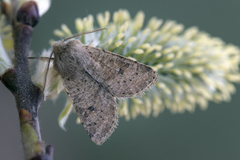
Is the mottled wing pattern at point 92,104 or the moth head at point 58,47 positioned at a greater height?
the moth head at point 58,47

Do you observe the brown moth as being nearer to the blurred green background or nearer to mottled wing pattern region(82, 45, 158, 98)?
mottled wing pattern region(82, 45, 158, 98)

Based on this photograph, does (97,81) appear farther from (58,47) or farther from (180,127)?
(180,127)

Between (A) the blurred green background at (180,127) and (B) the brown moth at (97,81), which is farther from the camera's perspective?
(A) the blurred green background at (180,127)

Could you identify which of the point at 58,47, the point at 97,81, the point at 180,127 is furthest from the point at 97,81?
the point at 180,127

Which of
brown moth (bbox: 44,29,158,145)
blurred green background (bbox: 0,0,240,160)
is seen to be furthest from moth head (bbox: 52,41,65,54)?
blurred green background (bbox: 0,0,240,160)

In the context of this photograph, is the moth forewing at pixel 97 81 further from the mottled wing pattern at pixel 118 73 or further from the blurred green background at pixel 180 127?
the blurred green background at pixel 180 127

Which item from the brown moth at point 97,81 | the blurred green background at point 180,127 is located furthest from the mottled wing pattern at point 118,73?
the blurred green background at point 180,127

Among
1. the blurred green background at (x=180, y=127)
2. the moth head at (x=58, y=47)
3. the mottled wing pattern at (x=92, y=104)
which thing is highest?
the blurred green background at (x=180, y=127)

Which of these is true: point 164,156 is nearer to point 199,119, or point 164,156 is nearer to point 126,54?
point 199,119
